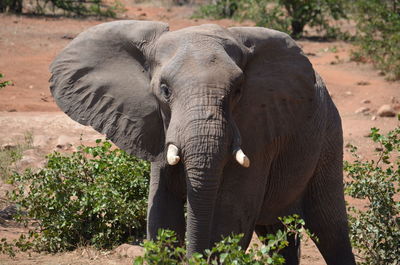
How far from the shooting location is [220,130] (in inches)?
149

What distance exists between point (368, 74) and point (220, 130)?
35.1ft

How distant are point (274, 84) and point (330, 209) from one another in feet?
4.17

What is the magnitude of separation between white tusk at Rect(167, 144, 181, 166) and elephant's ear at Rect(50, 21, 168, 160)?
50 cm

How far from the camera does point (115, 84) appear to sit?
4.43m

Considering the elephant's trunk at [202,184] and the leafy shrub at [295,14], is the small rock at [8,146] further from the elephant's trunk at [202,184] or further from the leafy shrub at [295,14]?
the leafy shrub at [295,14]

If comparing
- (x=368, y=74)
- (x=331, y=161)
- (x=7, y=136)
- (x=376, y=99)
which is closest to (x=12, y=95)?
(x=7, y=136)

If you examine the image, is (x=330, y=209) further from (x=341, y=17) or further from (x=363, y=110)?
(x=341, y=17)

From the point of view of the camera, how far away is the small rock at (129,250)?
5723 mm

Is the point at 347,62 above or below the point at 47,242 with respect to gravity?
below

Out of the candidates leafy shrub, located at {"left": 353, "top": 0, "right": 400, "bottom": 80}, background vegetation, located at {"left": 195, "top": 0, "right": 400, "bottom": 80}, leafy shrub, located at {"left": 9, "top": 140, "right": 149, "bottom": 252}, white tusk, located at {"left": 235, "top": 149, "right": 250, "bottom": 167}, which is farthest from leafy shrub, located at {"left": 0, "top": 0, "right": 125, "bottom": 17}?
white tusk, located at {"left": 235, "top": 149, "right": 250, "bottom": 167}

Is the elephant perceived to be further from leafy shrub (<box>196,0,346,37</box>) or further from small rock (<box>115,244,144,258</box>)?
leafy shrub (<box>196,0,346,37</box>)

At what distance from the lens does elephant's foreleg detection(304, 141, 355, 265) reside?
5.31 metres

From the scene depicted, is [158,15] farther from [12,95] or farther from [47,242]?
[47,242]

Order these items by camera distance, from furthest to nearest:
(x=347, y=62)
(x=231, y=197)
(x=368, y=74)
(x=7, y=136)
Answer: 1. (x=347, y=62)
2. (x=368, y=74)
3. (x=7, y=136)
4. (x=231, y=197)
